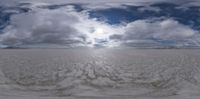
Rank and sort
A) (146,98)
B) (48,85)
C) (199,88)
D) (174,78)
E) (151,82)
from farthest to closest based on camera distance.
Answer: (174,78), (151,82), (48,85), (199,88), (146,98)

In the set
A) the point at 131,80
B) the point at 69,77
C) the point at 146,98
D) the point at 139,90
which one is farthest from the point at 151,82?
the point at 146,98

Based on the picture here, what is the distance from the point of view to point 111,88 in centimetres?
1216

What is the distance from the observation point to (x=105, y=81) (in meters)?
14.0

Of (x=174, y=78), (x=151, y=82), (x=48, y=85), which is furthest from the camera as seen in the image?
(x=174, y=78)

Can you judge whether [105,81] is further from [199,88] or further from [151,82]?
[199,88]

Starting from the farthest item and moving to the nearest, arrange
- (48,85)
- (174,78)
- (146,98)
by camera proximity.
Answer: (174,78), (48,85), (146,98)

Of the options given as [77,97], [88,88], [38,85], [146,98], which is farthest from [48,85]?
[146,98]

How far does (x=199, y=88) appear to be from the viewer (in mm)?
11508

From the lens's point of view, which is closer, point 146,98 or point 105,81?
point 146,98

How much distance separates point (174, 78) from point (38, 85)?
17.4 feet

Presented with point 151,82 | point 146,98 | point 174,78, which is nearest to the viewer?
point 146,98

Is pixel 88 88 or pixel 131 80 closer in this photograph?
pixel 88 88

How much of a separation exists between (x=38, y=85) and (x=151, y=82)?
4.04 meters

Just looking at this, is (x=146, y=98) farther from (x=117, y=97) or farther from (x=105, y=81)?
(x=105, y=81)
